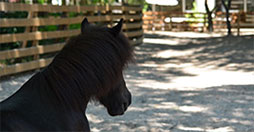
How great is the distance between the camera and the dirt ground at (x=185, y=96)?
5820mm

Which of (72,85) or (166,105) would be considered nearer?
(72,85)

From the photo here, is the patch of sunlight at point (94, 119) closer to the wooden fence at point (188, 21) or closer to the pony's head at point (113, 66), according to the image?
the pony's head at point (113, 66)

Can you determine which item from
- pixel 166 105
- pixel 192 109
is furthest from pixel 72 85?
pixel 166 105

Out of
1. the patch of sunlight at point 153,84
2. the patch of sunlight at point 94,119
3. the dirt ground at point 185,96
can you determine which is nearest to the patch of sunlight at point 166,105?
the dirt ground at point 185,96

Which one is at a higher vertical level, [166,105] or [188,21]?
[188,21]

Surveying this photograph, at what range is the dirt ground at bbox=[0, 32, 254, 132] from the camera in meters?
5.82

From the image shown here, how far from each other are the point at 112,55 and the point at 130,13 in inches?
652

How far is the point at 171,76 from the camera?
420 inches

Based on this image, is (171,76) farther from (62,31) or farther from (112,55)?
(112,55)

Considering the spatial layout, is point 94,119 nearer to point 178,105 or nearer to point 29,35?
point 178,105

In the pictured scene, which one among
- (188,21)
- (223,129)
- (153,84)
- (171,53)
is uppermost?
(188,21)

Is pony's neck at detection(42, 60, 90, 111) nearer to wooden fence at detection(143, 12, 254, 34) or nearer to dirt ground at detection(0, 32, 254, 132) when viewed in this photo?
dirt ground at detection(0, 32, 254, 132)

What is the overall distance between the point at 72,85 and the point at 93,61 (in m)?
0.19

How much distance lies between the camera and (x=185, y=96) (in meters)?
7.66
